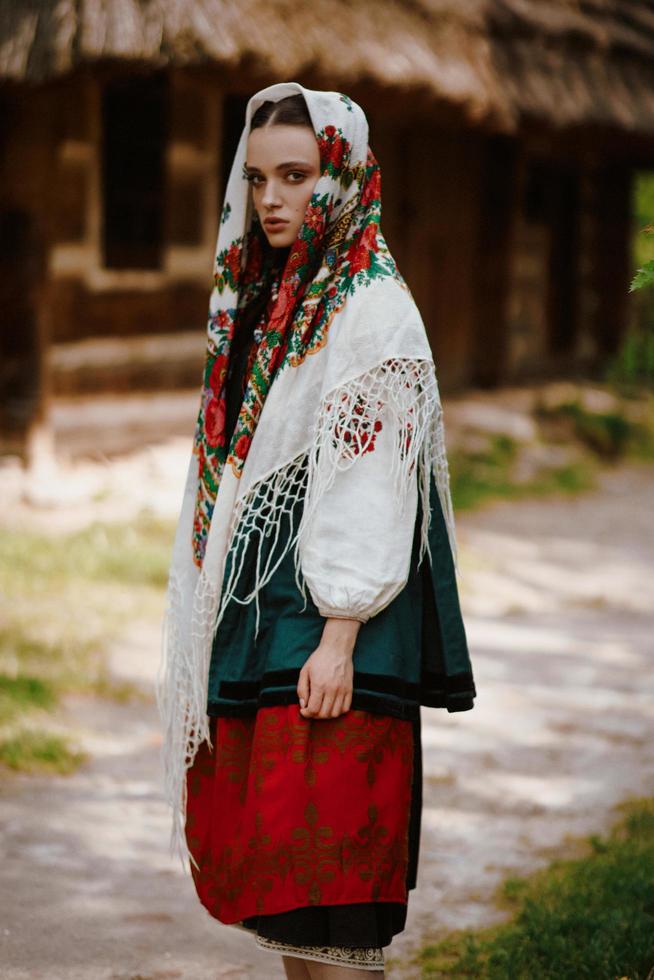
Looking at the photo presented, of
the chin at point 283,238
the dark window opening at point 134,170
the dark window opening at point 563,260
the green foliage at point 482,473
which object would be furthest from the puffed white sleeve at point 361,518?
the dark window opening at point 563,260

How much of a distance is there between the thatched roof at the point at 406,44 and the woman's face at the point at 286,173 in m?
4.17

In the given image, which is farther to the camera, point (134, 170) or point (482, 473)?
point (482, 473)

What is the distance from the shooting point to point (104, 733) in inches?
160

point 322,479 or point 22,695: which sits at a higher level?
point 322,479

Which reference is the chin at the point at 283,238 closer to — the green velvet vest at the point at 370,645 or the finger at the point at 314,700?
the green velvet vest at the point at 370,645

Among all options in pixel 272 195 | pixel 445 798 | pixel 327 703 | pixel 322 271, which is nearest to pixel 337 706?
pixel 327 703

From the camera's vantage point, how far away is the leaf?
2045mm

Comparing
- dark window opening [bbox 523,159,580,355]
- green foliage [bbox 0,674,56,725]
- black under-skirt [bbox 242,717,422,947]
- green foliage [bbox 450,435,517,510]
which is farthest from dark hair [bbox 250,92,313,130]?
dark window opening [bbox 523,159,580,355]

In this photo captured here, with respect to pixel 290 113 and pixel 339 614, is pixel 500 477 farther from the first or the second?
pixel 339 614

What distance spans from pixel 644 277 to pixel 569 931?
148 centimetres

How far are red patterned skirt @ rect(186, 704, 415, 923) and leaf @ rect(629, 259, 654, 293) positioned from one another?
2.72 feet

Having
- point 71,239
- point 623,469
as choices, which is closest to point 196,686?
point 71,239

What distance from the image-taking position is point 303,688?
78.5 inches

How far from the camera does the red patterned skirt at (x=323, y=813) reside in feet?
6.45
